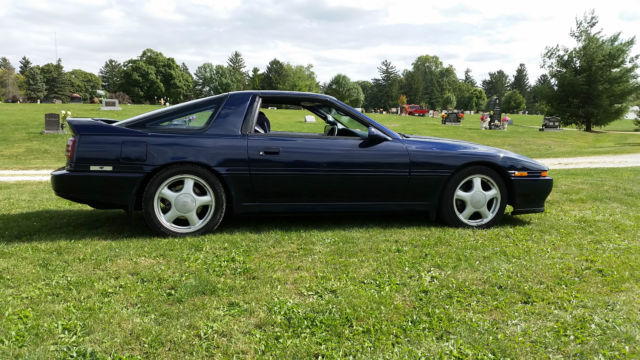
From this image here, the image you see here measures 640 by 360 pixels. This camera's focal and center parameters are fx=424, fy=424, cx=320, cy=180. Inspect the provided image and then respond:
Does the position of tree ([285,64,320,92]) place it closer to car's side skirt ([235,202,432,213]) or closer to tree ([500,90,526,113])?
tree ([500,90,526,113])

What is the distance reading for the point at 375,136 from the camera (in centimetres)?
418

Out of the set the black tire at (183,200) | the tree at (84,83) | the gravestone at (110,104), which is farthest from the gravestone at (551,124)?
the tree at (84,83)

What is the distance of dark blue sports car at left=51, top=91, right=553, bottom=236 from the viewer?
12.6 feet

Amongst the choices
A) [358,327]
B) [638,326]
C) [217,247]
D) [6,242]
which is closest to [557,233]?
[638,326]

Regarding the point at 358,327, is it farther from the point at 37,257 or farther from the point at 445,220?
the point at 37,257

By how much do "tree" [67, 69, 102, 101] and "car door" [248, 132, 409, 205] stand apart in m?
110

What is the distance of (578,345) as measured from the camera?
2154 mm

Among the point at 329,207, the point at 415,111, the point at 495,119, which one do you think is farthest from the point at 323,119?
the point at 415,111

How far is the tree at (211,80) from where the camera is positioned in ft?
311

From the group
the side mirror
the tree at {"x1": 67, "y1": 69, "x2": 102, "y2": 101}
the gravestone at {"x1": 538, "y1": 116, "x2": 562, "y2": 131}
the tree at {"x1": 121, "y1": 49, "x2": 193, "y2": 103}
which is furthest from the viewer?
the tree at {"x1": 67, "y1": 69, "x2": 102, "y2": 101}

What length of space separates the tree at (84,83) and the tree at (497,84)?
10662 centimetres

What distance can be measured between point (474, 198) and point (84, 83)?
12257cm

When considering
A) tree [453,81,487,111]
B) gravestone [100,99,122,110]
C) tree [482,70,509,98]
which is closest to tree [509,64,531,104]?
tree [482,70,509,98]

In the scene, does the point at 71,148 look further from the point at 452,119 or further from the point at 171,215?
the point at 452,119
